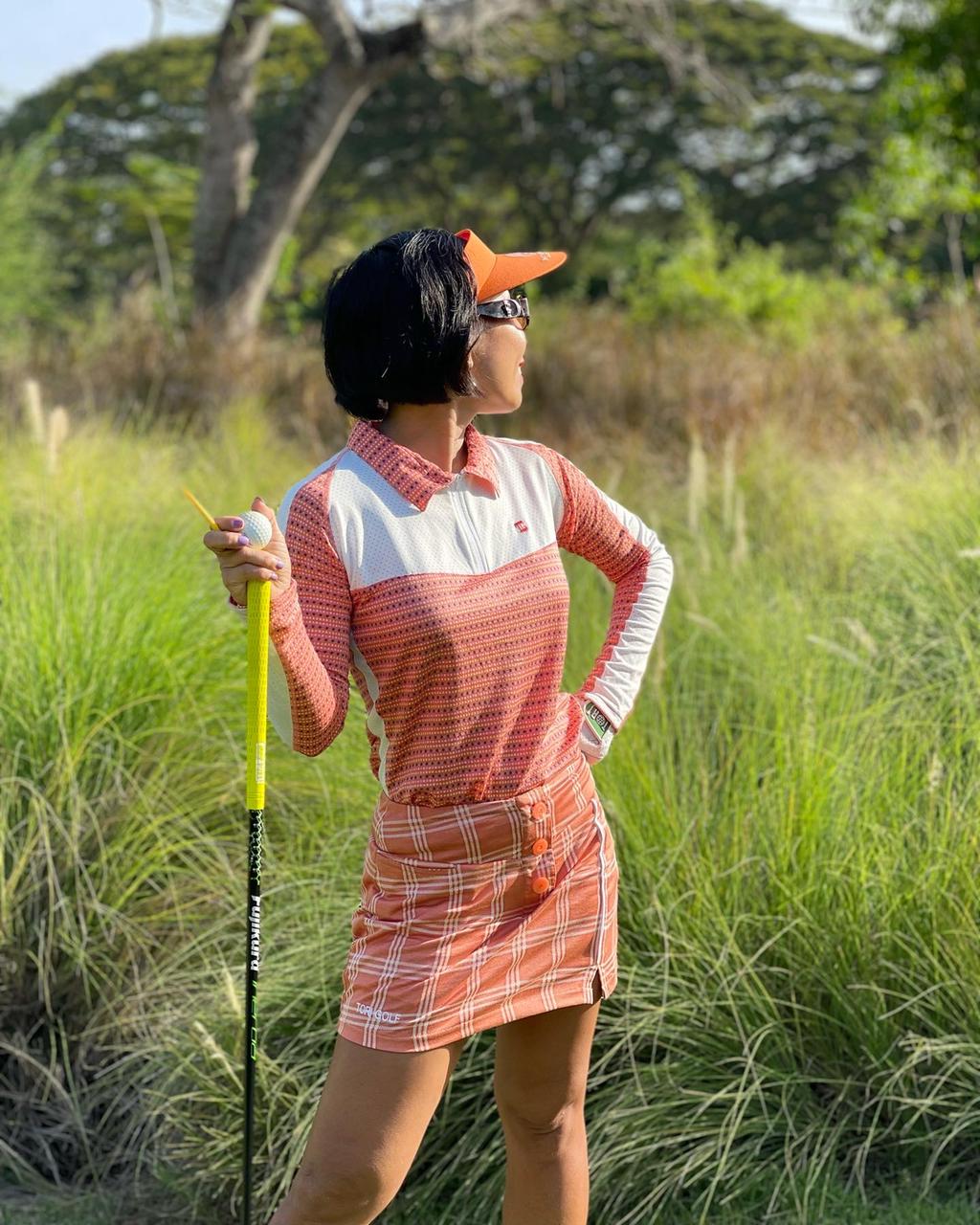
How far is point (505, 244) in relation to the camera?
125ft

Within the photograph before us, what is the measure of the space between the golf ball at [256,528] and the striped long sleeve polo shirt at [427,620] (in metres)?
0.11

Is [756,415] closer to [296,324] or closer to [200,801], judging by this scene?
[200,801]

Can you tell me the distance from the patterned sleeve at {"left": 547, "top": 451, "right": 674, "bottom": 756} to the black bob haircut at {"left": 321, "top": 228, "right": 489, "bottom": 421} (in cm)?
27

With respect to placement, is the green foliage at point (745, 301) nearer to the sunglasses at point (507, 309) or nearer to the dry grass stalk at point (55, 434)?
the dry grass stalk at point (55, 434)

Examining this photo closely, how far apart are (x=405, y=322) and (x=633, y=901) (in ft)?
5.28

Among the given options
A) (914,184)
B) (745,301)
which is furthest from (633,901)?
(914,184)

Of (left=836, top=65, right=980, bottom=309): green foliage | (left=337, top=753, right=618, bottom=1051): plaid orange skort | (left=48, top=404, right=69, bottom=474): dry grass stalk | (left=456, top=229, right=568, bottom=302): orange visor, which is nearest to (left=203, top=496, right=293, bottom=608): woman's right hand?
(left=337, top=753, right=618, bottom=1051): plaid orange skort

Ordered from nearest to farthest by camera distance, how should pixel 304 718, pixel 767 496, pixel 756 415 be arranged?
1. pixel 304 718
2. pixel 767 496
3. pixel 756 415

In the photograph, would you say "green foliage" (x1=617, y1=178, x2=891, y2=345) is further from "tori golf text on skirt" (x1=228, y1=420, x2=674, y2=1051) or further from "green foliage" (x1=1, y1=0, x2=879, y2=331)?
"green foliage" (x1=1, y1=0, x2=879, y2=331)

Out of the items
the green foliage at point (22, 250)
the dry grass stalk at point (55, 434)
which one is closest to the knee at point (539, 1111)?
the dry grass stalk at point (55, 434)

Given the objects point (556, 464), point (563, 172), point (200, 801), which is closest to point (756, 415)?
point (200, 801)

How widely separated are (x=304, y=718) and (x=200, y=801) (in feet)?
6.66

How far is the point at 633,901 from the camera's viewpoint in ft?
11.3

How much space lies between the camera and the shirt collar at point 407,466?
2.32m
